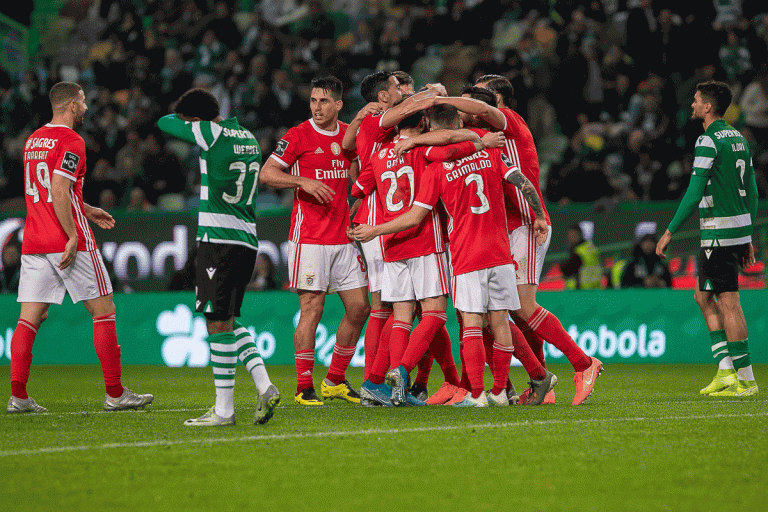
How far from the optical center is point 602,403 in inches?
259

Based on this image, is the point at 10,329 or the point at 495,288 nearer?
the point at 495,288

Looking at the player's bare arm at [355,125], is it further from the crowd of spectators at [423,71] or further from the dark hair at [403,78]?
the crowd of spectators at [423,71]

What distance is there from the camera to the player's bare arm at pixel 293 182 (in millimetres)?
6730

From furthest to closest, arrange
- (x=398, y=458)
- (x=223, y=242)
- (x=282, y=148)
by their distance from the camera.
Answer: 1. (x=282, y=148)
2. (x=223, y=242)
3. (x=398, y=458)

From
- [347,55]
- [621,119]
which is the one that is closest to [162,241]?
[347,55]

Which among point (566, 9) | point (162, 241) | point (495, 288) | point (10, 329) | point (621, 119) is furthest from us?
point (566, 9)

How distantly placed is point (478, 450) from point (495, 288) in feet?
6.63

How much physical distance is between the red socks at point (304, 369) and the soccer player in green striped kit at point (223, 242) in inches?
53.5

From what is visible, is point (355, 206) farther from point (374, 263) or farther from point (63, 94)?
point (63, 94)

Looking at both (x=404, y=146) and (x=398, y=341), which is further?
(x=398, y=341)

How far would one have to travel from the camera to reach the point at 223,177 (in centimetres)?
553

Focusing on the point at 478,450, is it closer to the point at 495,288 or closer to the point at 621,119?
the point at 495,288

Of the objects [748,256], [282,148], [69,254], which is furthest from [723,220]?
[69,254]

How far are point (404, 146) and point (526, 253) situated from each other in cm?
122
